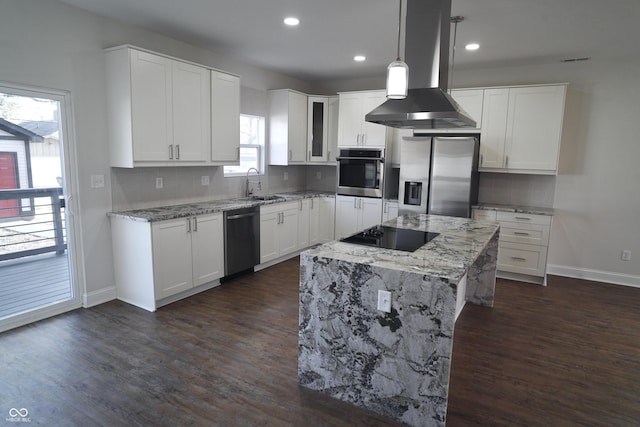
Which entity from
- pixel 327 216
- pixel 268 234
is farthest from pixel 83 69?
pixel 327 216

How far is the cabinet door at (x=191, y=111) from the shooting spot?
382 centimetres

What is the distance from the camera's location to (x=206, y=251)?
403cm

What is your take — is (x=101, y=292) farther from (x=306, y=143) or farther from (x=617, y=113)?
(x=617, y=113)

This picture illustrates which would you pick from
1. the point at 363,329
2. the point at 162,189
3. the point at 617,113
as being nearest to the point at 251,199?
the point at 162,189

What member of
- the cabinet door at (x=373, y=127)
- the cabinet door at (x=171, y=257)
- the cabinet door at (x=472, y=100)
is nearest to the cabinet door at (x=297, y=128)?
the cabinet door at (x=373, y=127)

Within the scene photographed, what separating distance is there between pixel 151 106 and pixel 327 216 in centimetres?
311

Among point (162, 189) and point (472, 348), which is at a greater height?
point (162, 189)

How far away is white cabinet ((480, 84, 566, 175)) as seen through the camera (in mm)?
4504

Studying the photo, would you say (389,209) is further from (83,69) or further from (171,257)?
(83,69)

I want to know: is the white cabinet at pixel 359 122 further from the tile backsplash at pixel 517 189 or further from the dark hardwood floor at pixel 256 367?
the dark hardwood floor at pixel 256 367

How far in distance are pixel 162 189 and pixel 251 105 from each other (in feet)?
6.20

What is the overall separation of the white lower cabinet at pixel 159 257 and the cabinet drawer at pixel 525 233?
359cm

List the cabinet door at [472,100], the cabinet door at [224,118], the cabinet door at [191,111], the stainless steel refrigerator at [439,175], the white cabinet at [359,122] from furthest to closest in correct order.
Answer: the white cabinet at [359,122], the cabinet door at [472,100], the stainless steel refrigerator at [439,175], the cabinet door at [224,118], the cabinet door at [191,111]

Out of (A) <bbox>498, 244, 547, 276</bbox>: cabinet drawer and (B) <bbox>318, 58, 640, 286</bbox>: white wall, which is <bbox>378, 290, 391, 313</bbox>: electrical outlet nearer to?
(A) <bbox>498, 244, 547, 276</bbox>: cabinet drawer
